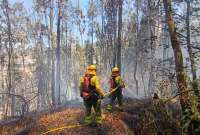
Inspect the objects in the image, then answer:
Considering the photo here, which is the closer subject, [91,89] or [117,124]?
[91,89]

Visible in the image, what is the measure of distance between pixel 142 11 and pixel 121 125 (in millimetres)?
37665

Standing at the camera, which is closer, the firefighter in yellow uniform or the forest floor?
the forest floor

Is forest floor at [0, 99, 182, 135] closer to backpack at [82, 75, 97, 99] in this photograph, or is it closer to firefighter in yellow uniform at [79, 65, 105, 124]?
firefighter in yellow uniform at [79, 65, 105, 124]

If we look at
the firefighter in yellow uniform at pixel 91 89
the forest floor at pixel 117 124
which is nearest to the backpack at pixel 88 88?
the firefighter in yellow uniform at pixel 91 89

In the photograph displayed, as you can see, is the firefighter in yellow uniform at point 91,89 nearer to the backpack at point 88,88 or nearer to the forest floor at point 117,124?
the backpack at point 88,88

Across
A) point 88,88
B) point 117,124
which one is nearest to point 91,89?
point 88,88

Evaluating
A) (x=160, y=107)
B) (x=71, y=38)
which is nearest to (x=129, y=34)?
(x=71, y=38)

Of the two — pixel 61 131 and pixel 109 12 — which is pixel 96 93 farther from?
pixel 109 12

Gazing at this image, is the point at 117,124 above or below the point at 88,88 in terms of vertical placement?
below

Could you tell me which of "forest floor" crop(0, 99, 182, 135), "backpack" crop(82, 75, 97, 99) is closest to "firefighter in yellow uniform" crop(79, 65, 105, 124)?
"backpack" crop(82, 75, 97, 99)

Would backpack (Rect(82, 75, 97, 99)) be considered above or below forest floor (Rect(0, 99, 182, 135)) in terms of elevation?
above

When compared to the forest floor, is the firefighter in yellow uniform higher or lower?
higher

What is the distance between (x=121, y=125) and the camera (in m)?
13.5

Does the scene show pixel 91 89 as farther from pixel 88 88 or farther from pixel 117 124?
pixel 117 124
